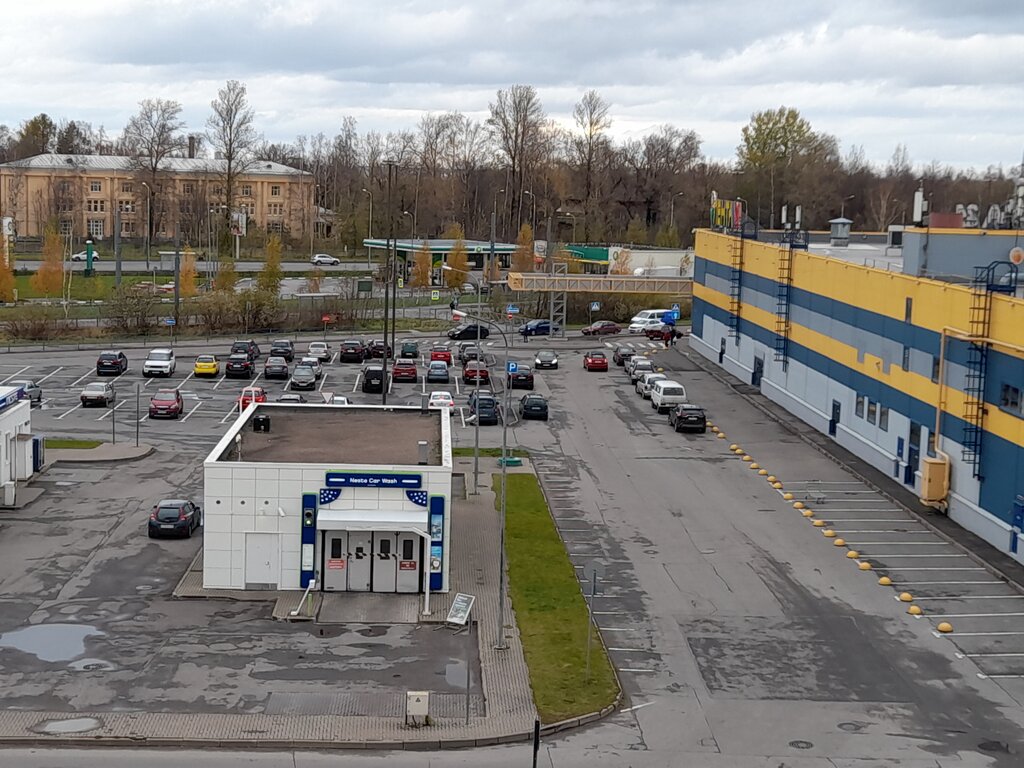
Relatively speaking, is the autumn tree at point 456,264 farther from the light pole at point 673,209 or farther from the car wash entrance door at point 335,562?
the car wash entrance door at point 335,562

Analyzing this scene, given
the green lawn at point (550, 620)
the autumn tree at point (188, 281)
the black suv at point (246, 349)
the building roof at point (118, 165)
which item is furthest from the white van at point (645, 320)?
the building roof at point (118, 165)

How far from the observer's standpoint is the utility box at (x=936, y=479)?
35.2m

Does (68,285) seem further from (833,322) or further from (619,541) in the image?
(619,541)

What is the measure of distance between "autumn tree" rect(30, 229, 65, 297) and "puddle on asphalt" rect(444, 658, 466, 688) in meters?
68.9

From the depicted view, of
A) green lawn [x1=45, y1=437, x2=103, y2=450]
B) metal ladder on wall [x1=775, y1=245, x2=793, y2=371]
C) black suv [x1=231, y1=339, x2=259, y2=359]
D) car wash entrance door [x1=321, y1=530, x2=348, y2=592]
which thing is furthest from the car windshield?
black suv [x1=231, y1=339, x2=259, y2=359]

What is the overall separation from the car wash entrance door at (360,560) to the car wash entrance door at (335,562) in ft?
0.36

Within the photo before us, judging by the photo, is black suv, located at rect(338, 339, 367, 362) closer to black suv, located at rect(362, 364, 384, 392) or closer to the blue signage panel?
black suv, located at rect(362, 364, 384, 392)

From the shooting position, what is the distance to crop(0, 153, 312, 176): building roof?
127 meters

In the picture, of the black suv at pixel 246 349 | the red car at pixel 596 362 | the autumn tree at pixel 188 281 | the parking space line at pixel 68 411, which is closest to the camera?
the parking space line at pixel 68 411

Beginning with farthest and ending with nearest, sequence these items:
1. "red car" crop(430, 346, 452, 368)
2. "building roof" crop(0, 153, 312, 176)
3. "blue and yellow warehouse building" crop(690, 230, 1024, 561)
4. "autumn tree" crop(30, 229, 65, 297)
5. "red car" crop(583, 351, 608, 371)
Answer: "building roof" crop(0, 153, 312, 176), "autumn tree" crop(30, 229, 65, 297), "red car" crop(583, 351, 608, 371), "red car" crop(430, 346, 452, 368), "blue and yellow warehouse building" crop(690, 230, 1024, 561)

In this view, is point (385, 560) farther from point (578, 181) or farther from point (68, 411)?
point (578, 181)

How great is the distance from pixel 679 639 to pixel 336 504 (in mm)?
7966

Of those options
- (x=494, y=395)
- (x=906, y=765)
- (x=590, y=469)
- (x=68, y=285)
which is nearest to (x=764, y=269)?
(x=494, y=395)

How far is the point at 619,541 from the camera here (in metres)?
32.8
